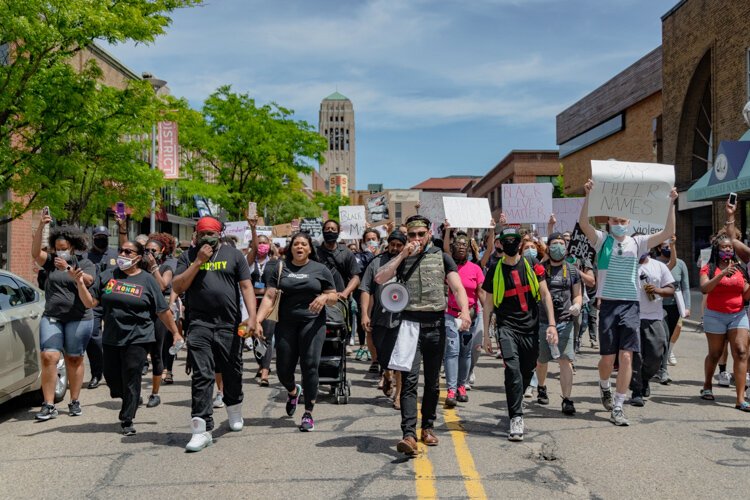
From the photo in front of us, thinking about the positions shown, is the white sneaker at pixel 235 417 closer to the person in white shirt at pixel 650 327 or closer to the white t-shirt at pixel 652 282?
the person in white shirt at pixel 650 327

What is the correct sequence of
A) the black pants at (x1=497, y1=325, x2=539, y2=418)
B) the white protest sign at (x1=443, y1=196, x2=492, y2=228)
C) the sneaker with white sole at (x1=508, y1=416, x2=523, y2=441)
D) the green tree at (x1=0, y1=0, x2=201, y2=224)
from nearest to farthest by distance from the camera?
the sneaker with white sole at (x1=508, y1=416, x2=523, y2=441)
the black pants at (x1=497, y1=325, x2=539, y2=418)
the white protest sign at (x1=443, y1=196, x2=492, y2=228)
the green tree at (x1=0, y1=0, x2=201, y2=224)

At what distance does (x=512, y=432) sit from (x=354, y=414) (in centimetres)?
184

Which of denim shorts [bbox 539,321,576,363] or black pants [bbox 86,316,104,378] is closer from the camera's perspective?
denim shorts [bbox 539,321,576,363]

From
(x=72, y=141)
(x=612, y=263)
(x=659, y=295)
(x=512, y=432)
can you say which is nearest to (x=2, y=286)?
(x=512, y=432)

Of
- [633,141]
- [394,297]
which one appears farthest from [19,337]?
[633,141]

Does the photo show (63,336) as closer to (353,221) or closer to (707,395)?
(707,395)

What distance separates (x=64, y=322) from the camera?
298 inches

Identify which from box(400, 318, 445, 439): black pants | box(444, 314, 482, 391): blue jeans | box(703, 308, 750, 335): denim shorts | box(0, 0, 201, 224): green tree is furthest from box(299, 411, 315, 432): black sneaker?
box(0, 0, 201, 224): green tree

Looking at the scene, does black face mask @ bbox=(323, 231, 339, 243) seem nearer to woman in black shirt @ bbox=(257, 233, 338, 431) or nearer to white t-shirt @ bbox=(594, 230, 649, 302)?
woman in black shirt @ bbox=(257, 233, 338, 431)

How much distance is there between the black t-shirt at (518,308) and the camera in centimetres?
680

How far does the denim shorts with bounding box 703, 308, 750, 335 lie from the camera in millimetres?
8406

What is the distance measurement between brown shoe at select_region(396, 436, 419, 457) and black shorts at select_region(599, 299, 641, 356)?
8.41ft

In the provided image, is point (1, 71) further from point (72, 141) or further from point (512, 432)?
point (512, 432)

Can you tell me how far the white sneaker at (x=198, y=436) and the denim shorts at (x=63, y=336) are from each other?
6.83ft
